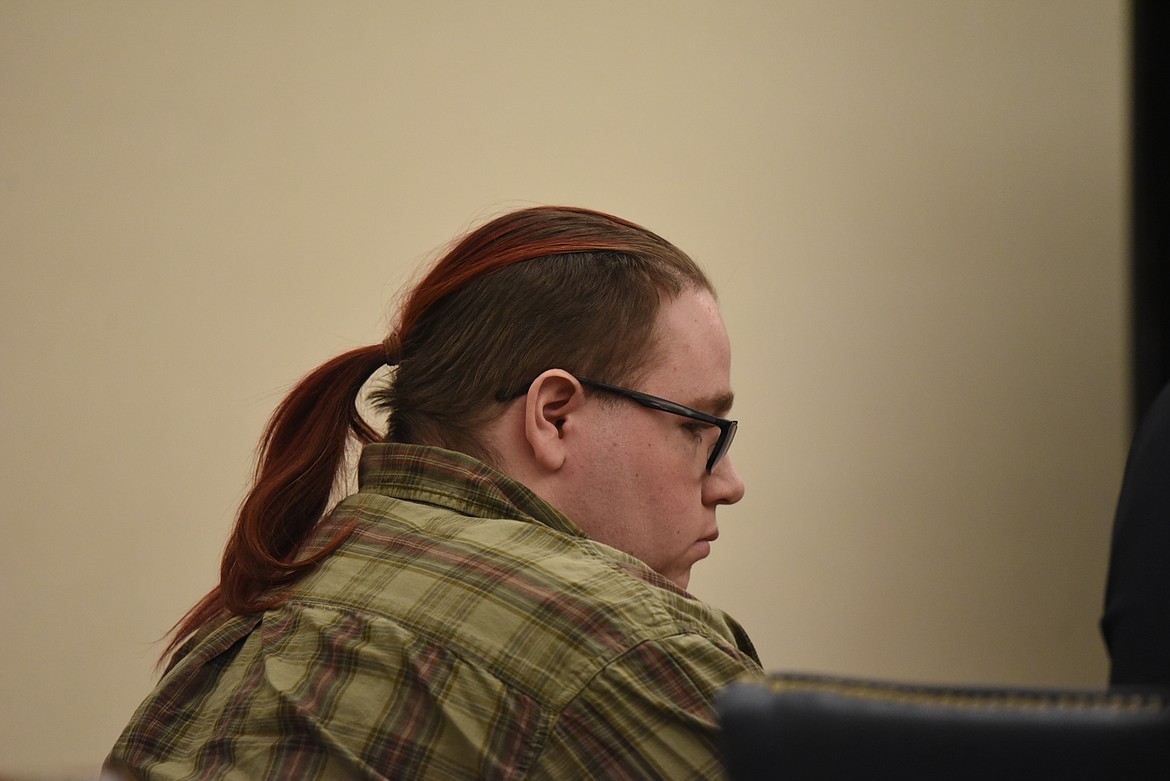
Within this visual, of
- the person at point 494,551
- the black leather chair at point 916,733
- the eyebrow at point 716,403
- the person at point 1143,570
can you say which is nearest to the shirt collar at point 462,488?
the person at point 494,551

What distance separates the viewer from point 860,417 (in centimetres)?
249

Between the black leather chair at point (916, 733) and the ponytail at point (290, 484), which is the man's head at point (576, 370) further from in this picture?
the black leather chair at point (916, 733)

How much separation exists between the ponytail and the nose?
356mm

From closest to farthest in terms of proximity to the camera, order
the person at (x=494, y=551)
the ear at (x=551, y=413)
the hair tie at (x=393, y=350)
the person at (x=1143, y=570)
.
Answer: the person at (x=1143, y=570)
the person at (x=494, y=551)
the ear at (x=551, y=413)
the hair tie at (x=393, y=350)

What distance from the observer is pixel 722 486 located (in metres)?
1.25

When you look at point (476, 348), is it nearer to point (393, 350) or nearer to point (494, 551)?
point (393, 350)

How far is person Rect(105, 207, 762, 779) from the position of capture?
805 mm

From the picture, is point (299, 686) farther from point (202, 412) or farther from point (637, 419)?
point (202, 412)

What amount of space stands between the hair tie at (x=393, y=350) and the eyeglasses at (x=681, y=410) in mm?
204

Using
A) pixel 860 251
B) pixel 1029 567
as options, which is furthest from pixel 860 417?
pixel 1029 567

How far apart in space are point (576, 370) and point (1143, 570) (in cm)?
57

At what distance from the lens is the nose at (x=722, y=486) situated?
1.24 meters

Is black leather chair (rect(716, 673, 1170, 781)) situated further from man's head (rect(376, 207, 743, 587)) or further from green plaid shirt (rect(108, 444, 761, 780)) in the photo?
man's head (rect(376, 207, 743, 587))

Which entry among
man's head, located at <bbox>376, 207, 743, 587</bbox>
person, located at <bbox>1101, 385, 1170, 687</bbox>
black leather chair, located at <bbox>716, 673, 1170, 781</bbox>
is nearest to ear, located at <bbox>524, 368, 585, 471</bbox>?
man's head, located at <bbox>376, 207, 743, 587</bbox>
